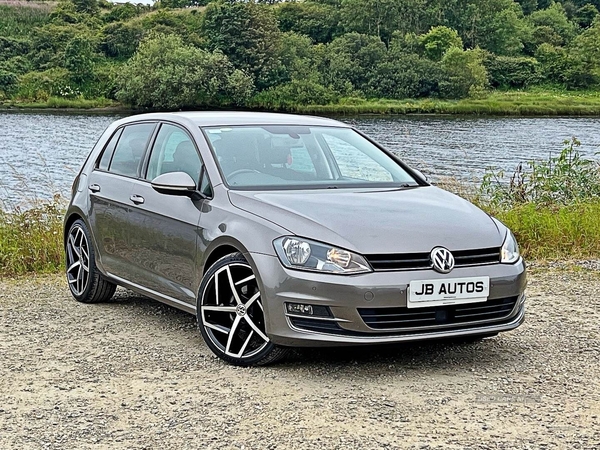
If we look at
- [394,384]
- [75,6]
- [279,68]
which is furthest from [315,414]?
[75,6]

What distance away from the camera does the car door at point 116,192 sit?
6617mm

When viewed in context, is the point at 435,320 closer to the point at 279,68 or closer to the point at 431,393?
the point at 431,393

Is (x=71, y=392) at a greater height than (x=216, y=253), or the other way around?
(x=216, y=253)

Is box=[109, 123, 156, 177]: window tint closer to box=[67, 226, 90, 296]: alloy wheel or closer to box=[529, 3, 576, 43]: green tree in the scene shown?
box=[67, 226, 90, 296]: alloy wheel

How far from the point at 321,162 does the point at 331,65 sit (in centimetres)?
9574

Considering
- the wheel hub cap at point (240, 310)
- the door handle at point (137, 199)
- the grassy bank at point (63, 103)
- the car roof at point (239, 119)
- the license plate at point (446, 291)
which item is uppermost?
the car roof at point (239, 119)

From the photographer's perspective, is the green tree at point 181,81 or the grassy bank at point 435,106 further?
the grassy bank at point 435,106

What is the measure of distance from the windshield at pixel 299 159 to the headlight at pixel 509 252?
0.99 meters

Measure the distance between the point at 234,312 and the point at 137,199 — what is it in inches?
59.0

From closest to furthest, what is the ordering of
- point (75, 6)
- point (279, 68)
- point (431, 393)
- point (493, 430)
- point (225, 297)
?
point (493, 430), point (431, 393), point (225, 297), point (279, 68), point (75, 6)

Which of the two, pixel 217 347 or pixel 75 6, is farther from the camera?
pixel 75 6

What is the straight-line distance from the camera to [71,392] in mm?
4953

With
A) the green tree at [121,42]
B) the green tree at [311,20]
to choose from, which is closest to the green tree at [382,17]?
the green tree at [311,20]

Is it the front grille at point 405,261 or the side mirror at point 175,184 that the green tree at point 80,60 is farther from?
the front grille at point 405,261
